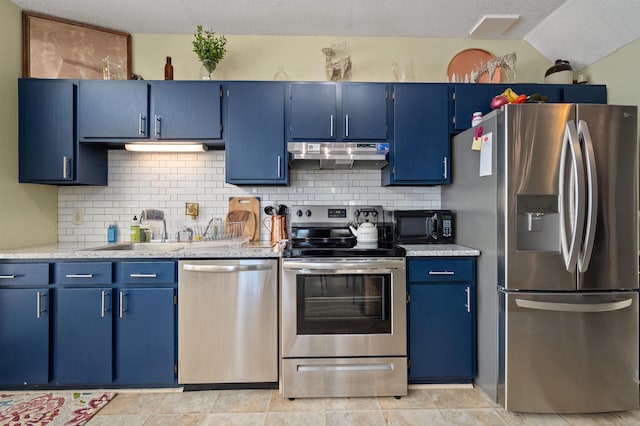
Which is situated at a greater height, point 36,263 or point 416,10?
point 416,10

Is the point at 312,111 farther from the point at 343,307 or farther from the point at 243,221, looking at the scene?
the point at 343,307

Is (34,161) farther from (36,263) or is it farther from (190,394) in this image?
(190,394)

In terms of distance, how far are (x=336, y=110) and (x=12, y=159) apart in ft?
8.22

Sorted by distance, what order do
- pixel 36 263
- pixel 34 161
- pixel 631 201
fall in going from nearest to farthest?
pixel 631 201, pixel 36 263, pixel 34 161

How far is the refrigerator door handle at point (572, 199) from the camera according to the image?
5.87ft

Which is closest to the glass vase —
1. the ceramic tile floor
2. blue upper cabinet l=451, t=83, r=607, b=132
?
blue upper cabinet l=451, t=83, r=607, b=132

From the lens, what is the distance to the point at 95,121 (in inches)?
97.4

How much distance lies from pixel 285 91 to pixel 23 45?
211 cm

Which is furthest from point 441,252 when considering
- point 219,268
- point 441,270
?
point 219,268

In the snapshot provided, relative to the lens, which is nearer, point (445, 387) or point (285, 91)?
point (445, 387)

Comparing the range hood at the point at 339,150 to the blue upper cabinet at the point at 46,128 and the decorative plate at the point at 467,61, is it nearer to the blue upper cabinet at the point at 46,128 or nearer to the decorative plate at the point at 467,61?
the decorative plate at the point at 467,61

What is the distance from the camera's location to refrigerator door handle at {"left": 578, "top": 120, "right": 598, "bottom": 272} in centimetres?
178

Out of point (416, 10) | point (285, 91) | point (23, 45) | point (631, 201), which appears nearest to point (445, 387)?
point (631, 201)

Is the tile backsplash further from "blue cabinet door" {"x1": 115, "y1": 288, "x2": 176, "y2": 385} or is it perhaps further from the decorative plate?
the decorative plate
